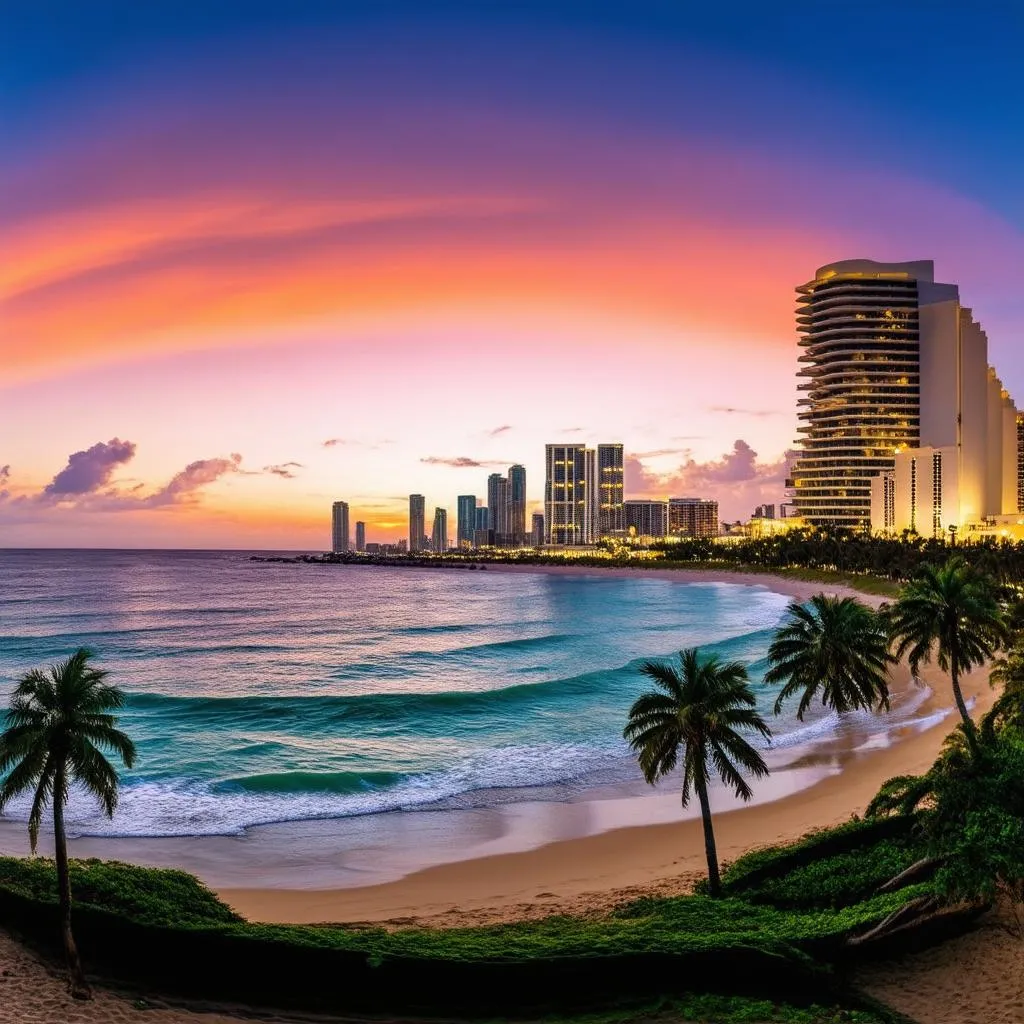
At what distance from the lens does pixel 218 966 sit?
1739 centimetres

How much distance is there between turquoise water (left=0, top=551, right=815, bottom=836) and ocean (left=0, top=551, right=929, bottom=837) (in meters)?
0.17

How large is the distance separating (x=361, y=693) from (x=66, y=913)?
42017mm

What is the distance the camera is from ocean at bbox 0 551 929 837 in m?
35.8

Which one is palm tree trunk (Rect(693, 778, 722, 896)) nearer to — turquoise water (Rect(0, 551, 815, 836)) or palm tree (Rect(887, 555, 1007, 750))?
turquoise water (Rect(0, 551, 815, 836))

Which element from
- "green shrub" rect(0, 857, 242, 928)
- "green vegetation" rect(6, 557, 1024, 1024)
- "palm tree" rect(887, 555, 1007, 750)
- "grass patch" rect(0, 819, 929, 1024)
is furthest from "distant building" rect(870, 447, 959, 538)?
"green shrub" rect(0, 857, 242, 928)

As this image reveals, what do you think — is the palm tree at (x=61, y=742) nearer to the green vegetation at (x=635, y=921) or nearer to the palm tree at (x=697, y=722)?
the green vegetation at (x=635, y=921)

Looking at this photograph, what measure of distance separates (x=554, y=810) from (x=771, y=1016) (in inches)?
696

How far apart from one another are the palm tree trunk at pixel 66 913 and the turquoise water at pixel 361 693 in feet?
41.6

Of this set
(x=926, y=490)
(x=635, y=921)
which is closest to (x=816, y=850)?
(x=635, y=921)

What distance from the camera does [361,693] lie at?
196ft

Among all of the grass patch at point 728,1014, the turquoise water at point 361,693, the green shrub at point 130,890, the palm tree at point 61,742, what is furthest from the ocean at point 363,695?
the grass patch at point 728,1014

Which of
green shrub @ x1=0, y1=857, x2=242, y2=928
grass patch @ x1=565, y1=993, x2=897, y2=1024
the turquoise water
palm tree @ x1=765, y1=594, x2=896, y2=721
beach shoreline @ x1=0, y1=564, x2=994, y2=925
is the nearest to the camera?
grass patch @ x1=565, y1=993, x2=897, y2=1024

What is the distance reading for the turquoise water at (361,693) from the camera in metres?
36.2

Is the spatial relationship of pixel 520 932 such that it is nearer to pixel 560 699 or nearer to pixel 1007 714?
pixel 1007 714
